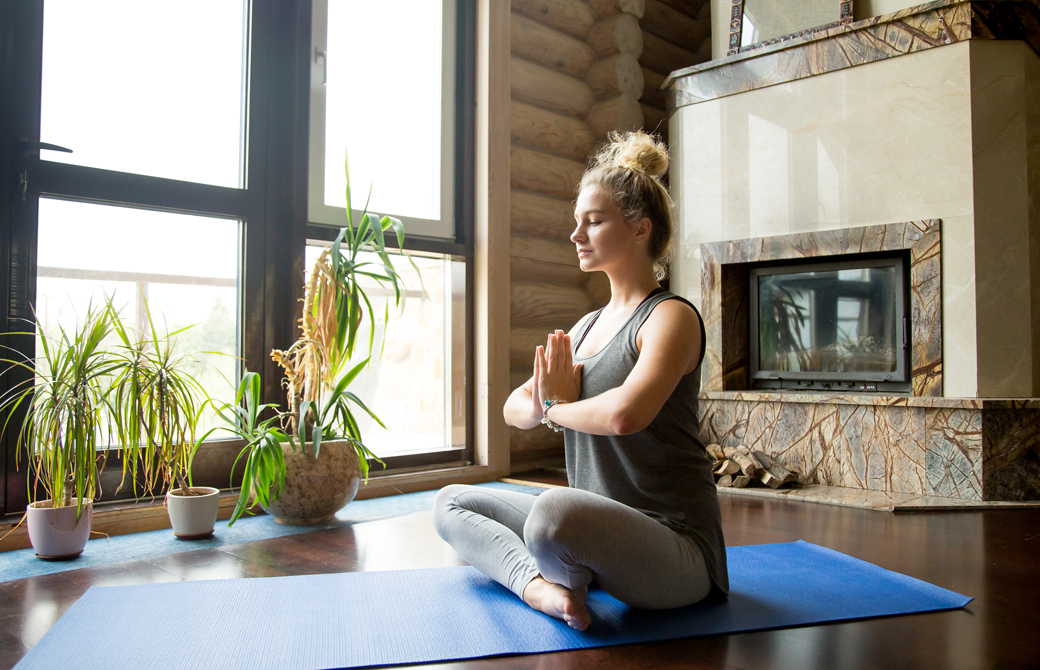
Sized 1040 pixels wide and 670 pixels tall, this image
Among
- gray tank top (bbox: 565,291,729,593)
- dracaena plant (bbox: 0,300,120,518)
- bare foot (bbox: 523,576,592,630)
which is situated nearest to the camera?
bare foot (bbox: 523,576,592,630)

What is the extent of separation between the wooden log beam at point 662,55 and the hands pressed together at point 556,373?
11.6 feet

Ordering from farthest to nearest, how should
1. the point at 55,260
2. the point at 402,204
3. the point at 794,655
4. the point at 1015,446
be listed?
the point at 402,204
the point at 1015,446
the point at 55,260
the point at 794,655

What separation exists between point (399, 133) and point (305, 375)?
140cm

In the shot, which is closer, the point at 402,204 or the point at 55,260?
the point at 55,260

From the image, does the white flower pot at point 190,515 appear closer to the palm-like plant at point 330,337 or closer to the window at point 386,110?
the palm-like plant at point 330,337

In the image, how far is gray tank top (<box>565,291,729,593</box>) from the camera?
5.49 ft

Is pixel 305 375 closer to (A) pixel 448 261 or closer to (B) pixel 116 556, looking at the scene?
(B) pixel 116 556

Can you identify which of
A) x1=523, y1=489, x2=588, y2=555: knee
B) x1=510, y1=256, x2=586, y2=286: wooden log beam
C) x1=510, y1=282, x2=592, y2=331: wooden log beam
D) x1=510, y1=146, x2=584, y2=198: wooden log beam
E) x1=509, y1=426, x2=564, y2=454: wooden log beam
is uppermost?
x1=510, y1=146, x2=584, y2=198: wooden log beam

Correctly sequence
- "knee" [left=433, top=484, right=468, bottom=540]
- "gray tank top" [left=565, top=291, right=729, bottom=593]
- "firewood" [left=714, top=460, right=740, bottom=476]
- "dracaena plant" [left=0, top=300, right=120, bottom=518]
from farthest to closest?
"firewood" [left=714, top=460, right=740, bottom=476]
"dracaena plant" [left=0, top=300, right=120, bottom=518]
"knee" [left=433, top=484, right=468, bottom=540]
"gray tank top" [left=565, top=291, right=729, bottom=593]

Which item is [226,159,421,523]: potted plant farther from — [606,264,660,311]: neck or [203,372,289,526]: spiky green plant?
[606,264,660,311]: neck

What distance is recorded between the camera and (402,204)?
3650 mm

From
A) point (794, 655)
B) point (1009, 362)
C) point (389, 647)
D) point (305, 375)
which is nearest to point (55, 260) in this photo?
point (305, 375)

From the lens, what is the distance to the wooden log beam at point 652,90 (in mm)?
4797

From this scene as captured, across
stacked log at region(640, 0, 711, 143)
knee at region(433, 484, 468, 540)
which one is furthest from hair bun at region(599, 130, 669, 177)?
stacked log at region(640, 0, 711, 143)
